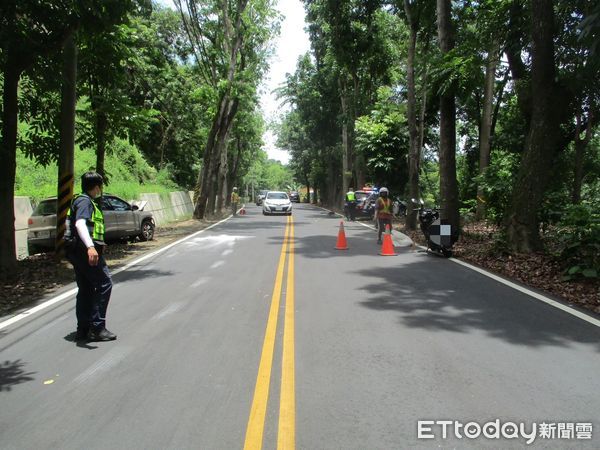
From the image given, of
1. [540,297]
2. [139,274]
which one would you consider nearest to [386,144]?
[139,274]

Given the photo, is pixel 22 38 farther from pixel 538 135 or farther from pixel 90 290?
pixel 538 135

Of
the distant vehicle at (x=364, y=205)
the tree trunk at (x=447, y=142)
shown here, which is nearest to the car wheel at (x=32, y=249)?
the tree trunk at (x=447, y=142)

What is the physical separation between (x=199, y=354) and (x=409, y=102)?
16.9 metres

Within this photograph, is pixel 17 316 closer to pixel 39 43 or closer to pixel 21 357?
pixel 21 357

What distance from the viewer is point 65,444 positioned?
3.49 metres

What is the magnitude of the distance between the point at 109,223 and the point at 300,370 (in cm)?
1197

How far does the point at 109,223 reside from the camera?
15.3 meters

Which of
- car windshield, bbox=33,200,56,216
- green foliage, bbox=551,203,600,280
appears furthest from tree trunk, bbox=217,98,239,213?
green foliage, bbox=551,203,600,280

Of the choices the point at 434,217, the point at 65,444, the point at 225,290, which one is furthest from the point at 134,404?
A: the point at 434,217

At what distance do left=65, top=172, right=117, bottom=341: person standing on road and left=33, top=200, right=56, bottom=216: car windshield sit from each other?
8144mm

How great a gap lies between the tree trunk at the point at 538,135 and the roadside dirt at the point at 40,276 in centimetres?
903

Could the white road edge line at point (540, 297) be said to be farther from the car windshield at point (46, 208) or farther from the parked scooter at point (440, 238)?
the car windshield at point (46, 208)

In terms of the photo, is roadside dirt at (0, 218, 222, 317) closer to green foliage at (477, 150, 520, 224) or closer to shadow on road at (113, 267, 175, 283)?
shadow on road at (113, 267, 175, 283)

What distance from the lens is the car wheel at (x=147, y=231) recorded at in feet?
→ 57.1
